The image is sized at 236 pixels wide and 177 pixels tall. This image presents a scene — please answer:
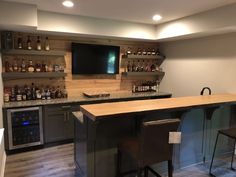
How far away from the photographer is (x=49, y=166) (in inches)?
116

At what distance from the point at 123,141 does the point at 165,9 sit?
224 cm

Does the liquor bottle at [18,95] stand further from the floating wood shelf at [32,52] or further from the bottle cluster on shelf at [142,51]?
the bottle cluster on shelf at [142,51]

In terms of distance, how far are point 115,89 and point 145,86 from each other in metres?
0.82

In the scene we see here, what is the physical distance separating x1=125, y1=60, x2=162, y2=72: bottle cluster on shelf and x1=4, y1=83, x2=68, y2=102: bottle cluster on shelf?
171 centimetres

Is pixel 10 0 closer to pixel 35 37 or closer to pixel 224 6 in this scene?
pixel 35 37

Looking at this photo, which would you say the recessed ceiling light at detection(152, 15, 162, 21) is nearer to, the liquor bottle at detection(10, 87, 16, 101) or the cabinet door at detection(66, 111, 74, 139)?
the cabinet door at detection(66, 111, 74, 139)

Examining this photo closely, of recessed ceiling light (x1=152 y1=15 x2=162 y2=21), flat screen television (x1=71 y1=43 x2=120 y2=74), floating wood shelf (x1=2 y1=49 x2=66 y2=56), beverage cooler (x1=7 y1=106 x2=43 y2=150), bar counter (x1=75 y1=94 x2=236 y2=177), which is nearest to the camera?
bar counter (x1=75 y1=94 x2=236 y2=177)

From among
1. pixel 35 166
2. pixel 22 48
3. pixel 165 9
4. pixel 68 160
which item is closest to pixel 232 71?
pixel 165 9

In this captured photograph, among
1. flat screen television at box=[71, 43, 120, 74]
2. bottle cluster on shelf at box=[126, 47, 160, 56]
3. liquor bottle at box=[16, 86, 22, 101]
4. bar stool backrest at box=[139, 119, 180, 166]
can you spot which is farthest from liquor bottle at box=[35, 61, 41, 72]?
bar stool backrest at box=[139, 119, 180, 166]

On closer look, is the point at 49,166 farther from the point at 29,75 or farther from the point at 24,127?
the point at 29,75

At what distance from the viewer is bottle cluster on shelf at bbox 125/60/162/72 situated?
4.88 meters

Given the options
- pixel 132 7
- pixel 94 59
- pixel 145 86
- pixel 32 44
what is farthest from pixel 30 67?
pixel 145 86

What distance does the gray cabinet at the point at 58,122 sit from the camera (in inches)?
139

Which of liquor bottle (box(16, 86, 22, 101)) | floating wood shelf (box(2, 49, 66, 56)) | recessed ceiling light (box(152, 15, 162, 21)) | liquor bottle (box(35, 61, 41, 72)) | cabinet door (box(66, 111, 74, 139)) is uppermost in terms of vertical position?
recessed ceiling light (box(152, 15, 162, 21))
